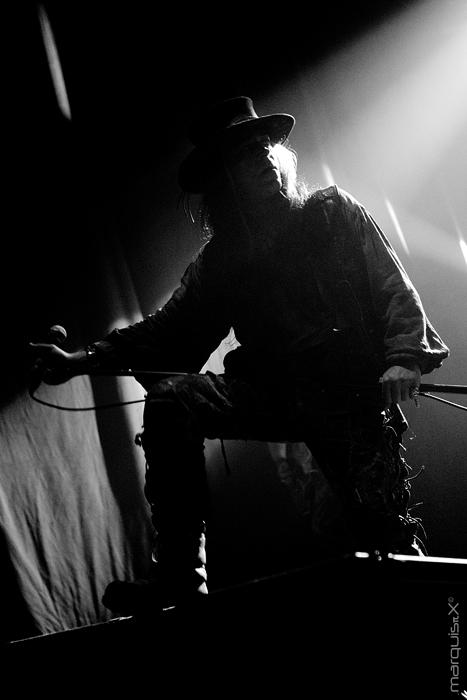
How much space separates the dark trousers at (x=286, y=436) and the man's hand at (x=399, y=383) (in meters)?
0.20

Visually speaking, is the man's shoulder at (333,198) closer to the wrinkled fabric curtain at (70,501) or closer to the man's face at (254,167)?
the man's face at (254,167)

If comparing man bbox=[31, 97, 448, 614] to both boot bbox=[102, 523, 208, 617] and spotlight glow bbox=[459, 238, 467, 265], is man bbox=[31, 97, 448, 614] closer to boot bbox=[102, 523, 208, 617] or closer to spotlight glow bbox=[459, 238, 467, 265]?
boot bbox=[102, 523, 208, 617]

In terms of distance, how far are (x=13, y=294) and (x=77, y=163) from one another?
1.05 meters

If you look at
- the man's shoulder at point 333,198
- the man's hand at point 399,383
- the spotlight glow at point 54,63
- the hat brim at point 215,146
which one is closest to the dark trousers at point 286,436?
the man's hand at point 399,383

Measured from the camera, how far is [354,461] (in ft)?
6.52

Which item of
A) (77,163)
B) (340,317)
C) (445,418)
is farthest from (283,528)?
(77,163)

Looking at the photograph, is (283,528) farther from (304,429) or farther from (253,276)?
(253,276)

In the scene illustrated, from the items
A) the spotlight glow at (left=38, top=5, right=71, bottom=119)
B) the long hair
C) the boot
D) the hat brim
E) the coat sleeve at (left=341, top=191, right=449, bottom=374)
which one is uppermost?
the spotlight glow at (left=38, top=5, right=71, bottom=119)

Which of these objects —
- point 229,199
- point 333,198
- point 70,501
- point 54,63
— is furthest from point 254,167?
point 54,63

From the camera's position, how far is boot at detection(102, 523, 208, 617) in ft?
5.00

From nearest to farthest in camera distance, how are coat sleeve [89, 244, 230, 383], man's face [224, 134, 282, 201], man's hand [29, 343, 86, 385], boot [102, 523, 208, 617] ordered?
boot [102, 523, 208, 617]
man's hand [29, 343, 86, 385]
coat sleeve [89, 244, 230, 383]
man's face [224, 134, 282, 201]

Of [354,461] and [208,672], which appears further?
[354,461]

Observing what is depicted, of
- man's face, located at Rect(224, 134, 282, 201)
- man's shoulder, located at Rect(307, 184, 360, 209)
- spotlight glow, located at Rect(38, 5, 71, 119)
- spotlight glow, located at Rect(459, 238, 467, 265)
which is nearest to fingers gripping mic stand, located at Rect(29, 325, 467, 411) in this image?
man's shoulder, located at Rect(307, 184, 360, 209)

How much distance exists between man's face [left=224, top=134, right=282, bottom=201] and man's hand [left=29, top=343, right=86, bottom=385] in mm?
990
